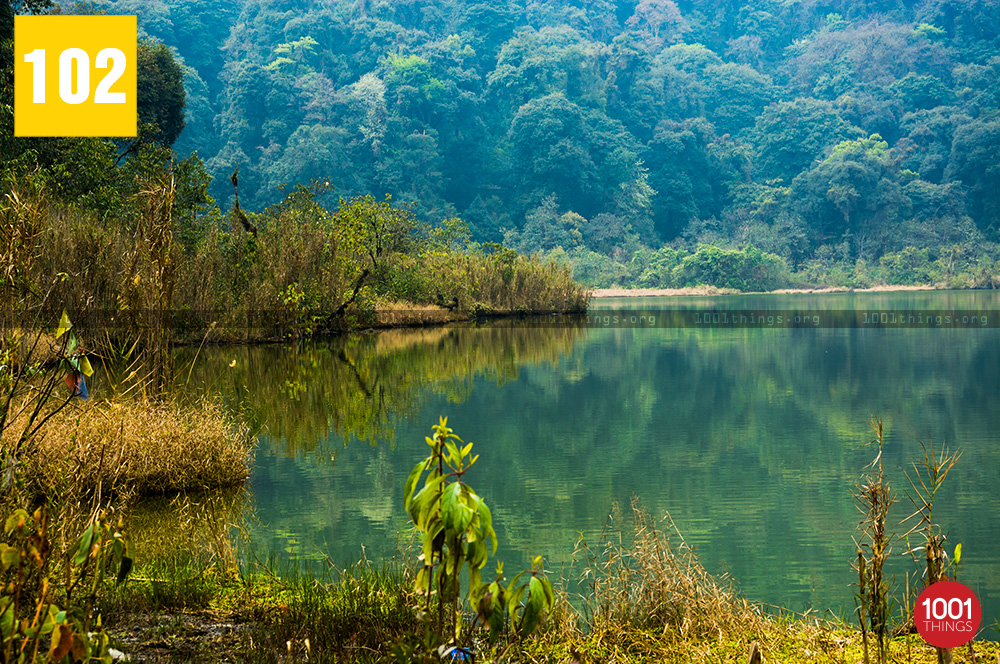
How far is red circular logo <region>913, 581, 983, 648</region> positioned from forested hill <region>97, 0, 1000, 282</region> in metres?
54.2

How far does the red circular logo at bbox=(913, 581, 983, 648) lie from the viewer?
2225mm

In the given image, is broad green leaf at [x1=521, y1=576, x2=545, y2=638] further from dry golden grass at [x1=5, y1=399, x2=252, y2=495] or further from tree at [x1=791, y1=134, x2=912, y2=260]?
tree at [x1=791, y1=134, x2=912, y2=260]


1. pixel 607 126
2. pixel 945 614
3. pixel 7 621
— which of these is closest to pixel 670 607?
pixel 945 614

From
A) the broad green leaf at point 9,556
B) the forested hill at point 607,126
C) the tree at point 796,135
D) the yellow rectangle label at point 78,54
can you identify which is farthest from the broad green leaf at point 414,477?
the tree at point 796,135

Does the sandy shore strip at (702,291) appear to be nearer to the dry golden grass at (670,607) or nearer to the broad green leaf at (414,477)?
the dry golden grass at (670,607)

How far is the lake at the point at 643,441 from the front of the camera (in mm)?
4848

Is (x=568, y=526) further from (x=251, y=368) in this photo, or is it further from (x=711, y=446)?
(x=251, y=368)

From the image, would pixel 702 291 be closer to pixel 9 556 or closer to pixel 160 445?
pixel 160 445

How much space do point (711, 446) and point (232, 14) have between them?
7216 centimetres

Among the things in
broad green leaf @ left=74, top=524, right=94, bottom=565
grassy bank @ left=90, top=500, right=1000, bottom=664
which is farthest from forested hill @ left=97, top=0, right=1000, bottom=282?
broad green leaf @ left=74, top=524, right=94, bottom=565

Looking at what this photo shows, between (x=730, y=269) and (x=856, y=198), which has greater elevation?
(x=856, y=198)

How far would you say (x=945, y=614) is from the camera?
2279 millimetres

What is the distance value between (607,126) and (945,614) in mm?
66724

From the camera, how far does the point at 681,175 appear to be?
66188mm
